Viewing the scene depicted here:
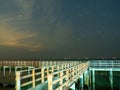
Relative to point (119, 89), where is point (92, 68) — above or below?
above

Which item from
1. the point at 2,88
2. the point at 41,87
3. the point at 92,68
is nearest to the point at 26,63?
the point at 92,68

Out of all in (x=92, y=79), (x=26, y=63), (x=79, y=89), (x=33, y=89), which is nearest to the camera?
(x=33, y=89)

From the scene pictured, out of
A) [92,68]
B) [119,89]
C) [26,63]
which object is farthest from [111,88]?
[26,63]

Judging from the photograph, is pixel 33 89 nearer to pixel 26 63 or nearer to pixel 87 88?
pixel 87 88

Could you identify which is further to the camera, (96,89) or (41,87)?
(96,89)

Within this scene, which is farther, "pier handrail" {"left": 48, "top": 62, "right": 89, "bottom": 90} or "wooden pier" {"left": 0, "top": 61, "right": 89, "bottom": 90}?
"wooden pier" {"left": 0, "top": 61, "right": 89, "bottom": 90}

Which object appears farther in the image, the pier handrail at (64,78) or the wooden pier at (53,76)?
the wooden pier at (53,76)

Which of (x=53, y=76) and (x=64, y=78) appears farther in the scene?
(x=64, y=78)

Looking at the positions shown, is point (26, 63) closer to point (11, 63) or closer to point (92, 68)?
point (11, 63)

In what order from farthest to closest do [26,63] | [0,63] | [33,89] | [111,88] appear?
[0,63] → [26,63] → [111,88] → [33,89]

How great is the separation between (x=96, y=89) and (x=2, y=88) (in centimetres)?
1063

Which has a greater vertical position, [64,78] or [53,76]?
[53,76]

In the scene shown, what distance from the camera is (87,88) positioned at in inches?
1139

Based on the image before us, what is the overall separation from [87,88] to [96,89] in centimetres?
105
